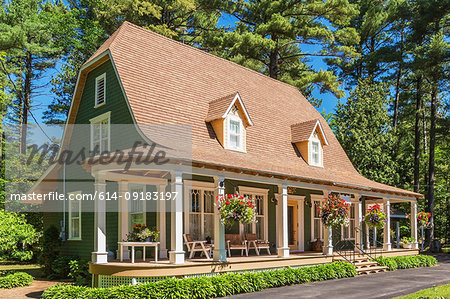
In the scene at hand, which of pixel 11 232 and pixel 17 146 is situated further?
pixel 17 146

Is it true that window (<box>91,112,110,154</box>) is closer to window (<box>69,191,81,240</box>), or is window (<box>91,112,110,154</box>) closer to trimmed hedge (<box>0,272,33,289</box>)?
window (<box>69,191,81,240</box>)


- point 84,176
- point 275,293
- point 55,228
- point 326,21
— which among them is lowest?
point 275,293

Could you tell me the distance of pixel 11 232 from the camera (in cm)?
1667

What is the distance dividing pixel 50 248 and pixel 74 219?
59.5 inches

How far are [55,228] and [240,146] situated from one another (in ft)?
27.1

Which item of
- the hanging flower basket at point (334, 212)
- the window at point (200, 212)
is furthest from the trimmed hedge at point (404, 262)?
the window at point (200, 212)

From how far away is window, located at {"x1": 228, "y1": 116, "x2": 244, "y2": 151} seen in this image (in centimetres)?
1767

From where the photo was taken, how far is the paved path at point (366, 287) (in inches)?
504

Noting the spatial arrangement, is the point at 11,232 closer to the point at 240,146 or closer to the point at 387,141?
the point at 240,146

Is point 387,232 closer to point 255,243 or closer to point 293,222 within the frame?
point 293,222

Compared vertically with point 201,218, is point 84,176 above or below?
above

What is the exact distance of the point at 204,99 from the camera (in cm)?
1847

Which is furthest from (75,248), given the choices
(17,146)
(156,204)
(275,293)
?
(17,146)

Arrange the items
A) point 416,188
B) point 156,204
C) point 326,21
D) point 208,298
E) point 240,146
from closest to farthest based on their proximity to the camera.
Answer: point 208,298, point 156,204, point 240,146, point 416,188, point 326,21
